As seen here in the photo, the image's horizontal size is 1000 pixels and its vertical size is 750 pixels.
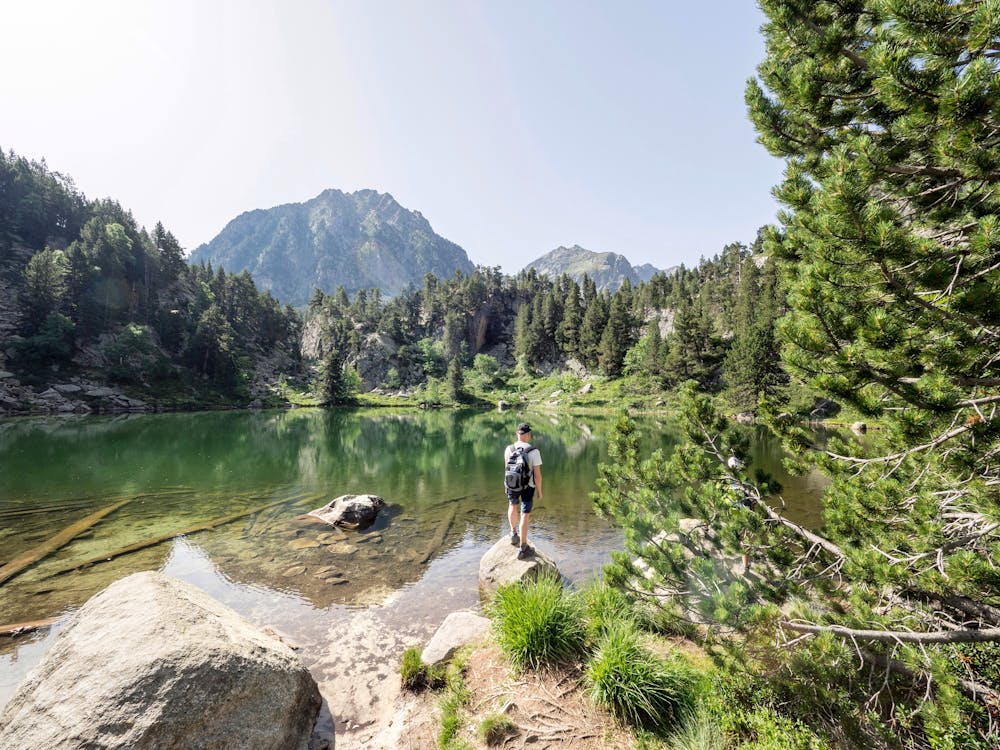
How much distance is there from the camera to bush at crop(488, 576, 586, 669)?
6305mm

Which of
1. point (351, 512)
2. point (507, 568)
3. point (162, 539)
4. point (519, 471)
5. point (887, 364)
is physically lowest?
point (162, 539)

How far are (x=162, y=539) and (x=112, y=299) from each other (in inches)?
4540

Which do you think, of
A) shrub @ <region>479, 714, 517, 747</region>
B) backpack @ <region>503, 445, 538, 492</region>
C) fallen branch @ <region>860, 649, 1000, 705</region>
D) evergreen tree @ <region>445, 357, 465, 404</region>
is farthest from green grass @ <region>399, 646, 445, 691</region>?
evergreen tree @ <region>445, 357, 465, 404</region>

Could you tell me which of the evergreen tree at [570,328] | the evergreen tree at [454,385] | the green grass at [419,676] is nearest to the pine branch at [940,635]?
the green grass at [419,676]

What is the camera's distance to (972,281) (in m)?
4.04

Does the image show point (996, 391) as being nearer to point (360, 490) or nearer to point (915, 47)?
point (915, 47)

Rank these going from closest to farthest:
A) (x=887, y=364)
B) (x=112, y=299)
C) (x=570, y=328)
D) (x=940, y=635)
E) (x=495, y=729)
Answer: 1. (x=940, y=635)
2. (x=887, y=364)
3. (x=495, y=729)
4. (x=112, y=299)
5. (x=570, y=328)

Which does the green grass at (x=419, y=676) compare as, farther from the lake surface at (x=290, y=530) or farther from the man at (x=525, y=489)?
the man at (x=525, y=489)

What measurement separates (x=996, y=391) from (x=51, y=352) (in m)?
114

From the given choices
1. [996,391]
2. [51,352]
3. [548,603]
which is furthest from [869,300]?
[51,352]

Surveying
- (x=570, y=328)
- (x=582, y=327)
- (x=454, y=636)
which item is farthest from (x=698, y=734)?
(x=570, y=328)

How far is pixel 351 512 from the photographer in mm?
17062

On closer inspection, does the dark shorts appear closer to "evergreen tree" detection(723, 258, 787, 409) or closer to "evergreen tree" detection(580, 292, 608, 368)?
"evergreen tree" detection(723, 258, 787, 409)

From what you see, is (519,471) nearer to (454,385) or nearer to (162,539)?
(162,539)
